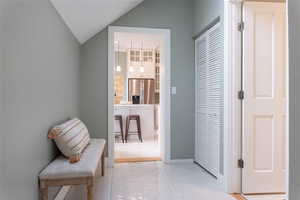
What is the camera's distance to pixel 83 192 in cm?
241

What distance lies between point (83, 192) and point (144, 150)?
6.73 feet

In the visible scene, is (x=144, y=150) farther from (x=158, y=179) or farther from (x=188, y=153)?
(x=158, y=179)

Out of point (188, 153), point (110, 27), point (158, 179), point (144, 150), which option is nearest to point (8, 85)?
point (158, 179)

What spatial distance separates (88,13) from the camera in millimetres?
2475

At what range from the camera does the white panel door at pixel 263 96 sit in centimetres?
238

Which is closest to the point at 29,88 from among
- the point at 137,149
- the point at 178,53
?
the point at 178,53

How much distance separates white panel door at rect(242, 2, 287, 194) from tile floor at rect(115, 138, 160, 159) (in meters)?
1.90

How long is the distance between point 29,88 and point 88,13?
1.36 metres

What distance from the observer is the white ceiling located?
215 cm

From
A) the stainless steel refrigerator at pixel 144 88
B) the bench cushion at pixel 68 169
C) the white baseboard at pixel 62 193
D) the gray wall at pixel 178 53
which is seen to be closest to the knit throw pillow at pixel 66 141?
the bench cushion at pixel 68 169

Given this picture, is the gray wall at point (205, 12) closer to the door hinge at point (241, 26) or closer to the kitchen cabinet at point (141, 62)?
the door hinge at point (241, 26)
